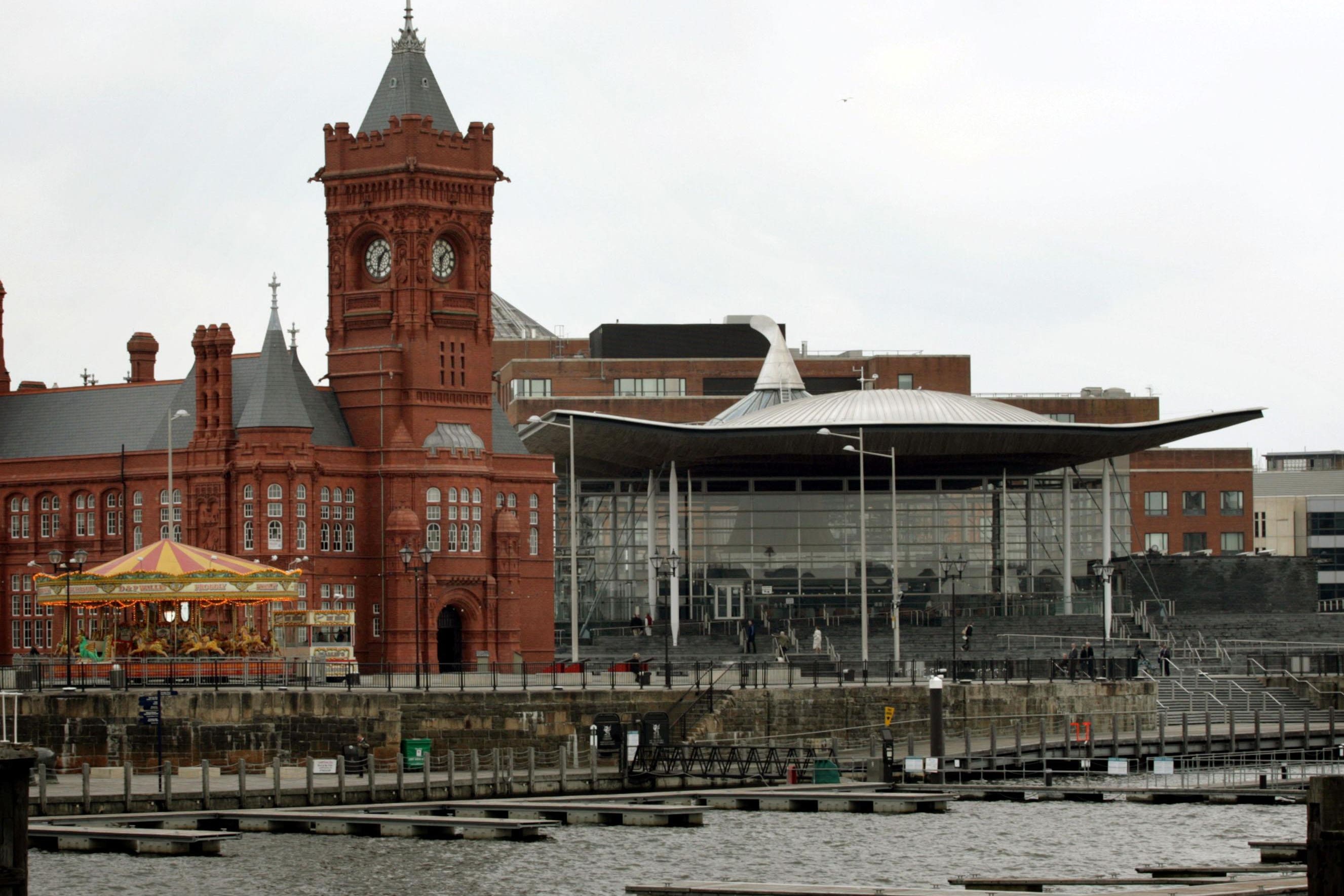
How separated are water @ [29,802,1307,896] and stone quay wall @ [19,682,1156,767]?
10891mm

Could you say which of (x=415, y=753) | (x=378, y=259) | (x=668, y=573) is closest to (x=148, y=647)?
(x=415, y=753)

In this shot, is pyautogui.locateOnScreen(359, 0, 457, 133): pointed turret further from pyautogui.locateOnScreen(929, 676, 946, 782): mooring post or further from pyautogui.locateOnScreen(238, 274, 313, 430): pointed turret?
pyautogui.locateOnScreen(929, 676, 946, 782): mooring post

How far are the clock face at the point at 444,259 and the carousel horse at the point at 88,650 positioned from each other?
26.3m

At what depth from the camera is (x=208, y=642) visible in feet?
258

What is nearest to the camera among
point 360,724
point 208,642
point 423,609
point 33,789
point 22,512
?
point 33,789

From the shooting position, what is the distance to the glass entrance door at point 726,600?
117938 millimetres

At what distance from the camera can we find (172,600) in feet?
259

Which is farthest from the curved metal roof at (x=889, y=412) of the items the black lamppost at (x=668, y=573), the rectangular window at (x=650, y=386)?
the rectangular window at (x=650, y=386)

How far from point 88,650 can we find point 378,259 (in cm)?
2714

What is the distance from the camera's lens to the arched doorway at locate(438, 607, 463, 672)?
100 meters

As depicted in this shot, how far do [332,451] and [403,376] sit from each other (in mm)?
4468

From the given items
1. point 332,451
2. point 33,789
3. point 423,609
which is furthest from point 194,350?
point 33,789

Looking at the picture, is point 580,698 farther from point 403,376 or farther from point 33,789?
point 403,376

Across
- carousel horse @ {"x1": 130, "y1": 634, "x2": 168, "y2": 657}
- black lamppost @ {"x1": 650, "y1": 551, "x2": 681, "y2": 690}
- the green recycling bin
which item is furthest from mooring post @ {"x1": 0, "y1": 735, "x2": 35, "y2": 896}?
black lamppost @ {"x1": 650, "y1": 551, "x2": 681, "y2": 690}
